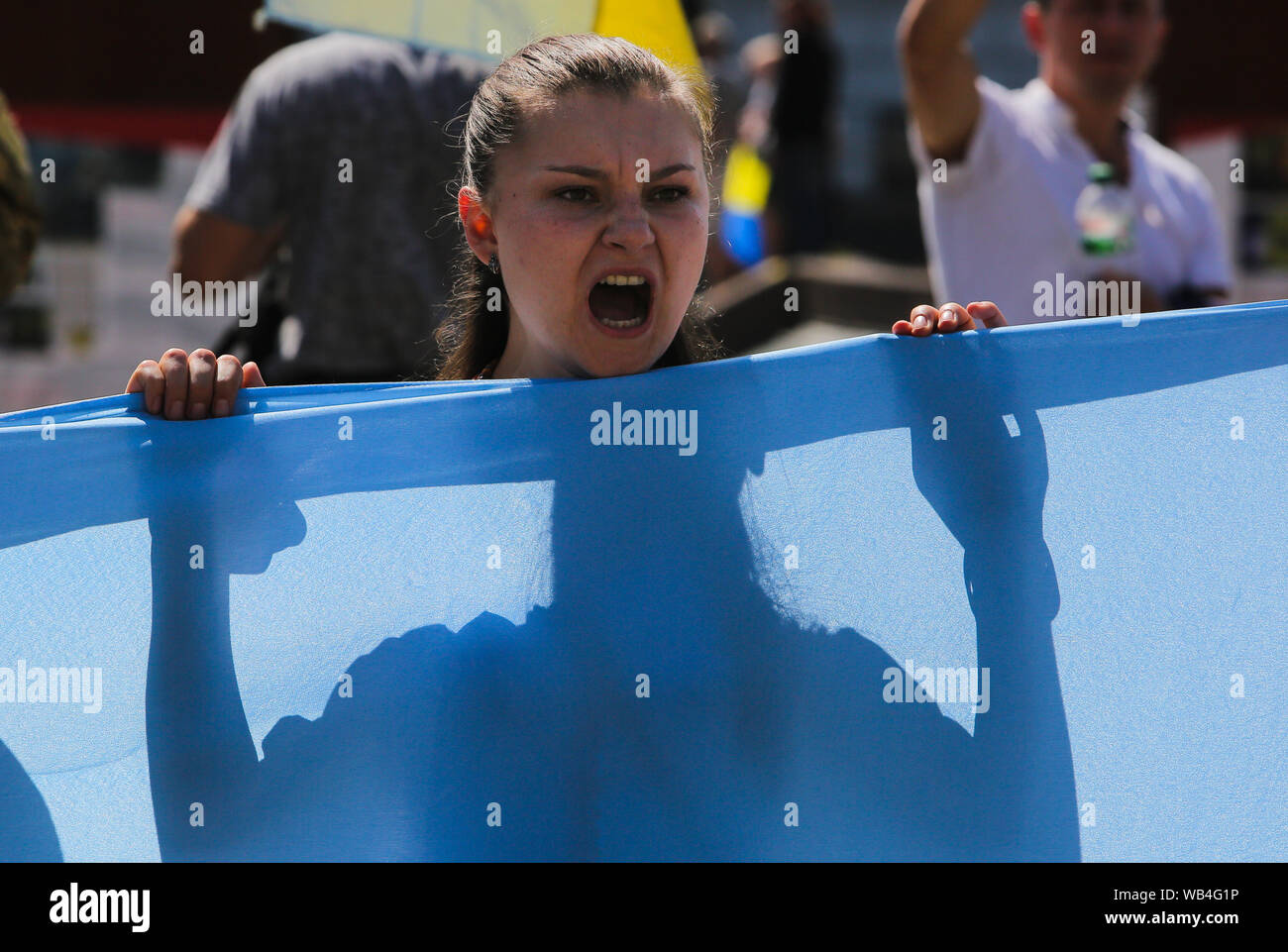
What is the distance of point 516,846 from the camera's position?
2365 mm

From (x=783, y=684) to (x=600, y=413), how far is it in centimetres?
53

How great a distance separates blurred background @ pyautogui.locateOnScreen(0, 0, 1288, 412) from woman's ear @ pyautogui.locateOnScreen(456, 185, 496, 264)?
4.04m

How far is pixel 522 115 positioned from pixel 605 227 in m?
0.30

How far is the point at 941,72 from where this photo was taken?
4.09 meters

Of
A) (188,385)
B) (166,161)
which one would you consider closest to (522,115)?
(188,385)

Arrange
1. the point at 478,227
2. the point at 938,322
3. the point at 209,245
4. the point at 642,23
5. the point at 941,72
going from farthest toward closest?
the point at 209,245 < the point at 941,72 < the point at 642,23 < the point at 478,227 < the point at 938,322

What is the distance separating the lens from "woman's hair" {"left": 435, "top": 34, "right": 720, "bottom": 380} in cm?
259

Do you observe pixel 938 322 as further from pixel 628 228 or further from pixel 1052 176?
pixel 1052 176

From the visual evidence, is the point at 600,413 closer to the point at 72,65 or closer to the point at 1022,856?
the point at 1022,856

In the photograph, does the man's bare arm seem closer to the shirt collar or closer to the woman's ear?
the woman's ear

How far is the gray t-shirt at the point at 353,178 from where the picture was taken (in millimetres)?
4207

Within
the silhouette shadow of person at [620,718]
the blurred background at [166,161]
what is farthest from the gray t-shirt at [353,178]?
the blurred background at [166,161]

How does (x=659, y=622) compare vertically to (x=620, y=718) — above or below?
above

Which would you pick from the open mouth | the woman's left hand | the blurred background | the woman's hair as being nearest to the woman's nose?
the open mouth
